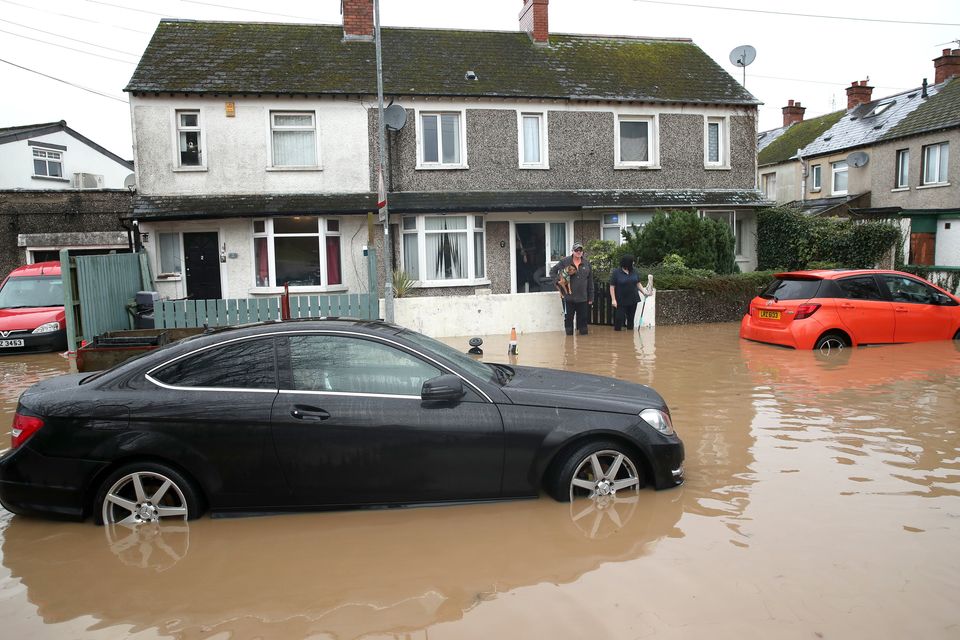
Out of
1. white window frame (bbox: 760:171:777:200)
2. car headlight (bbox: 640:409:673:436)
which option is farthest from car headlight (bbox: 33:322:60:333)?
white window frame (bbox: 760:171:777:200)

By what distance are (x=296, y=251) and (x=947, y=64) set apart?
96.1 feet

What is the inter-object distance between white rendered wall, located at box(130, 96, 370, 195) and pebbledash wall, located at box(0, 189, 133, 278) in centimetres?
422

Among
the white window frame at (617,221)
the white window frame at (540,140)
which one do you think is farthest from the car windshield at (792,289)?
the white window frame at (540,140)

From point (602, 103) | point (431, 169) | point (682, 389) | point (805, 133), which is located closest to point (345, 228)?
point (431, 169)

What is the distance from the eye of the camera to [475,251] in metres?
20.7

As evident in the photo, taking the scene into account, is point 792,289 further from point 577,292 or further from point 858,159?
point 858,159

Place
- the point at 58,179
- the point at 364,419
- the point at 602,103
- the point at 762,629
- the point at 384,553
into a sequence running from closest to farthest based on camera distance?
the point at 762,629 → the point at 384,553 → the point at 364,419 → the point at 602,103 → the point at 58,179

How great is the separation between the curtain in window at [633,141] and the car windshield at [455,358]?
1755 centimetres

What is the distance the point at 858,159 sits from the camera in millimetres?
30953

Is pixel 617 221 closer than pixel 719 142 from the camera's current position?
Yes

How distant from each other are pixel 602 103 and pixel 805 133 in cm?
2166

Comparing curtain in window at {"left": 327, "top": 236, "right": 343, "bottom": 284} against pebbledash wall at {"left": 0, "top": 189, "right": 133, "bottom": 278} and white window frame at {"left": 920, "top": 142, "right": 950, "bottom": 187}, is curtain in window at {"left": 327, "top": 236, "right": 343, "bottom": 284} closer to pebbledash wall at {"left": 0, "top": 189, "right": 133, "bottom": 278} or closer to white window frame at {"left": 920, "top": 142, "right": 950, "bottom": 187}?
pebbledash wall at {"left": 0, "top": 189, "right": 133, "bottom": 278}

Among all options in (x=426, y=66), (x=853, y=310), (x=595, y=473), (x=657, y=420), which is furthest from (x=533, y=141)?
(x=595, y=473)

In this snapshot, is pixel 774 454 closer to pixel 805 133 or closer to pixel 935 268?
pixel 935 268
